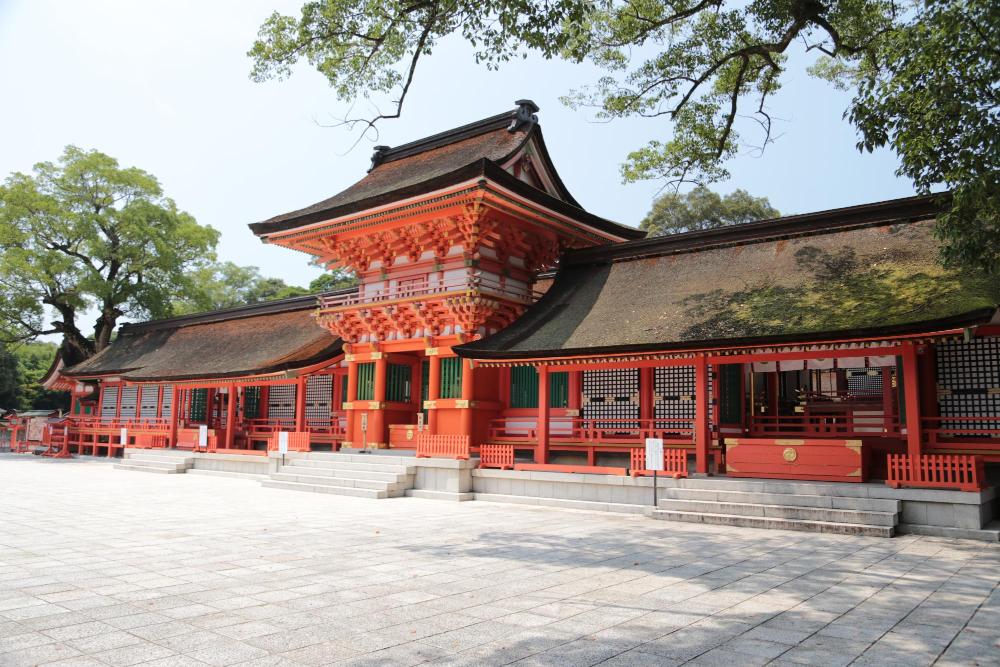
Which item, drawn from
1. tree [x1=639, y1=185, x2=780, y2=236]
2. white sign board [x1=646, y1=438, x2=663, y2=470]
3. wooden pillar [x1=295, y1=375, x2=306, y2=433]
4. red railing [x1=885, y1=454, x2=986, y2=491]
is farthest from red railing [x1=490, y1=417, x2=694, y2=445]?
tree [x1=639, y1=185, x2=780, y2=236]

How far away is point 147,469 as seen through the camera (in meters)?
23.7

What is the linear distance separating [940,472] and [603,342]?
250 inches

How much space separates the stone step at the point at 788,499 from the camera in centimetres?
1127

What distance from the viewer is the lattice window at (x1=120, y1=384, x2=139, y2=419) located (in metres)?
29.8

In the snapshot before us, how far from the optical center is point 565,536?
1078 cm

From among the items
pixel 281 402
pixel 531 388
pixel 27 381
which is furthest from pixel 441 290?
pixel 27 381

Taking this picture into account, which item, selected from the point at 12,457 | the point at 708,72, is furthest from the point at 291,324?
the point at 708,72

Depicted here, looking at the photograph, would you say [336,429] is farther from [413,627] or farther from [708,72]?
[413,627]

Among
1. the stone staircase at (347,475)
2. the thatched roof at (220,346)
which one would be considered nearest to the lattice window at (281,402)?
the thatched roof at (220,346)

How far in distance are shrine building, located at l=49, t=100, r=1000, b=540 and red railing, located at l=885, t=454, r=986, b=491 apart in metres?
0.04

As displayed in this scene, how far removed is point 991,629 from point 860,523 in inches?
221

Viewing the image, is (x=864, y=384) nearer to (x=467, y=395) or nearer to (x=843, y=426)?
(x=843, y=426)

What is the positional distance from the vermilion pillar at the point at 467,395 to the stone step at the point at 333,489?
240 cm

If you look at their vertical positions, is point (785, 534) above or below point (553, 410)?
below
